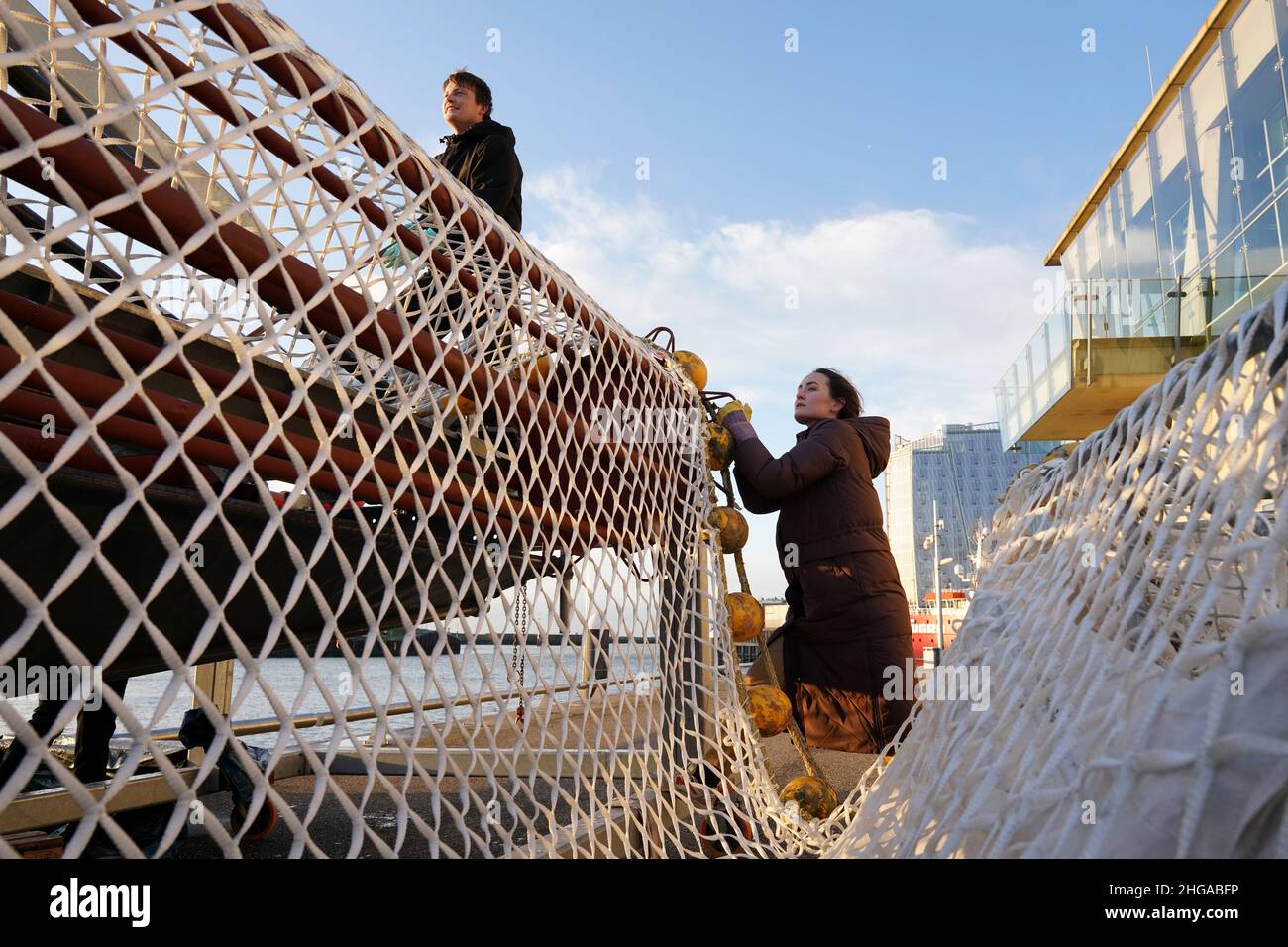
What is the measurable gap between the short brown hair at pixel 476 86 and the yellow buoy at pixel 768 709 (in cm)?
186

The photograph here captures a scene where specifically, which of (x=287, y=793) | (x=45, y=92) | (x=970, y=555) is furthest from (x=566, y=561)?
(x=287, y=793)

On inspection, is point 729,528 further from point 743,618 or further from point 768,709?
point 768,709

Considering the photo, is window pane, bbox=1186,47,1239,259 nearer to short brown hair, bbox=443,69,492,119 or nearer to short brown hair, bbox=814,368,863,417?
short brown hair, bbox=814,368,863,417

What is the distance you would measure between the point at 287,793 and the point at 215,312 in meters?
2.16

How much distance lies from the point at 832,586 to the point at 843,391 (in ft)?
2.28

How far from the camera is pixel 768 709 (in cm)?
213

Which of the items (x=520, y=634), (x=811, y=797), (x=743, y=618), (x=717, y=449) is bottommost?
(x=811, y=797)

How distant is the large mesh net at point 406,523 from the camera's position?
68cm

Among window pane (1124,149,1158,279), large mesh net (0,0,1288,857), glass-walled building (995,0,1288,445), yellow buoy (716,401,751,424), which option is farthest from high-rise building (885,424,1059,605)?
large mesh net (0,0,1288,857)

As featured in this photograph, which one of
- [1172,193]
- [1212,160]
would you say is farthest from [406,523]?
[1172,193]

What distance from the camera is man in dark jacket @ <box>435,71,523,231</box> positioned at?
223cm

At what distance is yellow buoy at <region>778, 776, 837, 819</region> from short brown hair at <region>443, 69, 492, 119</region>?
6.95ft
